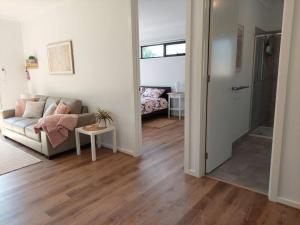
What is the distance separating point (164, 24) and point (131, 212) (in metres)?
5.16

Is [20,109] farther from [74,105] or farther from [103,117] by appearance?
[103,117]

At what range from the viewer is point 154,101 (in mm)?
5777

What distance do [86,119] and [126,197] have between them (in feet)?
5.74

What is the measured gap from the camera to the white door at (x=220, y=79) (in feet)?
8.00

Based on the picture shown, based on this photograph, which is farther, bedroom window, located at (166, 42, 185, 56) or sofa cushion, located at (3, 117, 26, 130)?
bedroom window, located at (166, 42, 185, 56)

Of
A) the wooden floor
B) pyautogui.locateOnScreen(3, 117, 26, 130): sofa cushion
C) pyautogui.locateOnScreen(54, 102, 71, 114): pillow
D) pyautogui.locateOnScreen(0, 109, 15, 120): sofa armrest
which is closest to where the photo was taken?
the wooden floor

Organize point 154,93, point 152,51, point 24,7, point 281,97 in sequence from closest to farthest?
1. point 281,97
2. point 24,7
3. point 154,93
4. point 152,51

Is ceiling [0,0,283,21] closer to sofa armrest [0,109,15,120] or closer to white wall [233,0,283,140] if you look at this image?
white wall [233,0,283,140]

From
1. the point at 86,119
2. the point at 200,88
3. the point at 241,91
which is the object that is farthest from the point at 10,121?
the point at 241,91

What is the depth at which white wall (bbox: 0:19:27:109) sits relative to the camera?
196 inches

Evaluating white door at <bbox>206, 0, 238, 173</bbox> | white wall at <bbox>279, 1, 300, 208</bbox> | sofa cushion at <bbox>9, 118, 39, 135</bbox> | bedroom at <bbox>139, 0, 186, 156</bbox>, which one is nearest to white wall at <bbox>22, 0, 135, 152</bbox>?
sofa cushion at <bbox>9, 118, 39, 135</bbox>

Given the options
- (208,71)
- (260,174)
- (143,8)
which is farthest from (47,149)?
(143,8)

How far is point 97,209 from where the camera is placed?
6.68ft

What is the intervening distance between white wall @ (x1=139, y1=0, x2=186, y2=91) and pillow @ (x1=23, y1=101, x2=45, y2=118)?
276 centimetres
